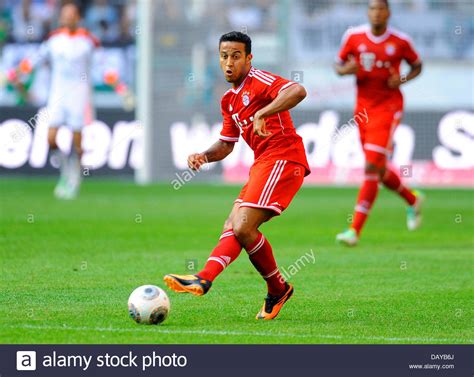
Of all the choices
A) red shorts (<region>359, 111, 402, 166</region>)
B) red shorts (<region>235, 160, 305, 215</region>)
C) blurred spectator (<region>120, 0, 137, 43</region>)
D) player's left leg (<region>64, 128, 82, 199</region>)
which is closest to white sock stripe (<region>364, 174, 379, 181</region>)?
red shorts (<region>359, 111, 402, 166</region>)

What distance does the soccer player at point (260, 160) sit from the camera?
7734 millimetres

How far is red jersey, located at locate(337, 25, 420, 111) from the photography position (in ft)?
43.9

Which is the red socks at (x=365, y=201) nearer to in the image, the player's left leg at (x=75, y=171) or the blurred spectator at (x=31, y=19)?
the player's left leg at (x=75, y=171)

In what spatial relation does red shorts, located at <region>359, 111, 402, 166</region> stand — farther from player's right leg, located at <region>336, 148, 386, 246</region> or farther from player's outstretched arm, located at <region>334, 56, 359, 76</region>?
player's outstretched arm, located at <region>334, 56, 359, 76</region>

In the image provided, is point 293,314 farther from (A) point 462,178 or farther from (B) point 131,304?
(A) point 462,178

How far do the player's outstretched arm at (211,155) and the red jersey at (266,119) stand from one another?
0.25m

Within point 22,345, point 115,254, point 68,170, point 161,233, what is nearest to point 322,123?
point 68,170

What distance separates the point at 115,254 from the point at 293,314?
13.0 ft

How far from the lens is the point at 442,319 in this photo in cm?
796

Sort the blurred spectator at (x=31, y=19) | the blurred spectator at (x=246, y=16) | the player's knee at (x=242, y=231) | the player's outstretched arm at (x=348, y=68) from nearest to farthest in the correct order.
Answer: the player's knee at (x=242, y=231) < the player's outstretched arm at (x=348, y=68) < the blurred spectator at (x=246, y=16) < the blurred spectator at (x=31, y=19)

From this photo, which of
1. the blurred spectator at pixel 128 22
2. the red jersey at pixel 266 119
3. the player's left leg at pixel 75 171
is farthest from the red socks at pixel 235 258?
the blurred spectator at pixel 128 22

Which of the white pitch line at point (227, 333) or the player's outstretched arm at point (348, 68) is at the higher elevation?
the player's outstretched arm at point (348, 68)

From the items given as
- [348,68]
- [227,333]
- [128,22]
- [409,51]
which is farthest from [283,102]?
[128,22]

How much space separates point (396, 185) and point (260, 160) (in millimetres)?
6283
